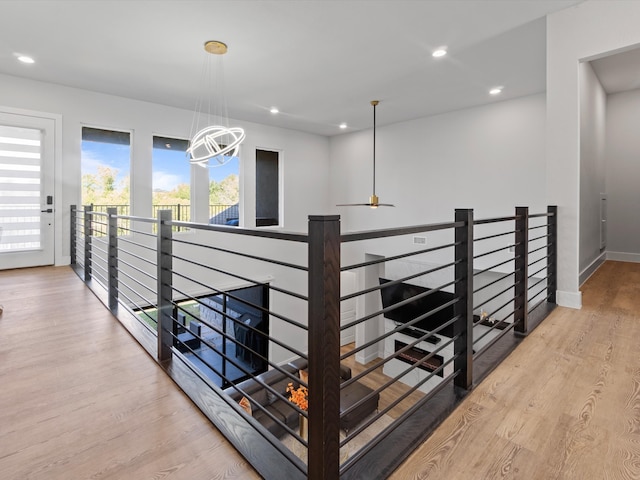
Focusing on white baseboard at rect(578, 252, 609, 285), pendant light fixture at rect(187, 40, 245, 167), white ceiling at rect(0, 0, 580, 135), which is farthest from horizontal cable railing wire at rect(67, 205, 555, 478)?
white ceiling at rect(0, 0, 580, 135)

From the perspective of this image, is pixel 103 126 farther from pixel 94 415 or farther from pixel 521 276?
pixel 521 276

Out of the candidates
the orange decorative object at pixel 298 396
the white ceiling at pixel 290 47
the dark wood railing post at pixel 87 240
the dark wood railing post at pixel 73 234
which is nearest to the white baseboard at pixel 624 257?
the white ceiling at pixel 290 47

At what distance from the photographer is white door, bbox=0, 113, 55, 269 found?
4.41 meters

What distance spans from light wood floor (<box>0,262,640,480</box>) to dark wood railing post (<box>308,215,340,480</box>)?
33cm

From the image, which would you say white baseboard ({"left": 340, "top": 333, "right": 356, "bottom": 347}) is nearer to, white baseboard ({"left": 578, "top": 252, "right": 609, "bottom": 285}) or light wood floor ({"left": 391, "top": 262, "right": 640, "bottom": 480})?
white baseboard ({"left": 578, "top": 252, "right": 609, "bottom": 285})

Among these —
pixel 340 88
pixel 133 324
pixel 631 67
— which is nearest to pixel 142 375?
pixel 133 324

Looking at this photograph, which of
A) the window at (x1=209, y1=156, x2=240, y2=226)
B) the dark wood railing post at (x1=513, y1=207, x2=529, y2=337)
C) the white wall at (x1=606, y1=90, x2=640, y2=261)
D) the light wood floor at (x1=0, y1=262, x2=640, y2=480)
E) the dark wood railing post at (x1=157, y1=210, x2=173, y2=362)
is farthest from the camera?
the window at (x1=209, y1=156, x2=240, y2=226)

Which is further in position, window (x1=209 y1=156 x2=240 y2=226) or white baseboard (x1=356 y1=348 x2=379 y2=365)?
white baseboard (x1=356 y1=348 x2=379 y2=365)

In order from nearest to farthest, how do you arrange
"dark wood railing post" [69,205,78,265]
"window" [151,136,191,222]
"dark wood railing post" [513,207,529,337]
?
"dark wood railing post" [513,207,529,337] → "dark wood railing post" [69,205,78,265] → "window" [151,136,191,222]

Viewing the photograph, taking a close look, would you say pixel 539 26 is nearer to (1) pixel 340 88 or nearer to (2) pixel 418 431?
(1) pixel 340 88

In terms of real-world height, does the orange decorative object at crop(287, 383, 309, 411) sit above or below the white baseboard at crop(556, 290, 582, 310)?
below

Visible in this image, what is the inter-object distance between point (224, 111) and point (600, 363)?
5.74 metres

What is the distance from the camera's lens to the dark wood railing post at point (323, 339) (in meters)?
1.06

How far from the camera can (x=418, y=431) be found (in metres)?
1.43
